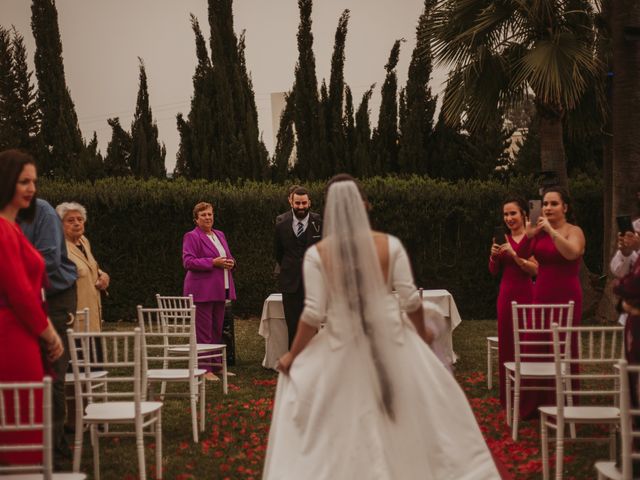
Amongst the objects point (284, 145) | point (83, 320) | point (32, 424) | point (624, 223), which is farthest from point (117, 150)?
point (32, 424)

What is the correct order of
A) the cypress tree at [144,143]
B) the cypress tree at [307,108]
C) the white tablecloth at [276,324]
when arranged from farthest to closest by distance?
the cypress tree at [144,143] < the cypress tree at [307,108] < the white tablecloth at [276,324]

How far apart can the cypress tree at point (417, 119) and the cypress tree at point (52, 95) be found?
8085 mm

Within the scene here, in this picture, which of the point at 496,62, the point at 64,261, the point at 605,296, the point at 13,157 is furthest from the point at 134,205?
the point at 13,157

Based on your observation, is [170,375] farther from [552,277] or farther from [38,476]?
[552,277]

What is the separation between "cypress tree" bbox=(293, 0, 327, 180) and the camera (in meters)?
20.1

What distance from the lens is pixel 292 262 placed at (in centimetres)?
1008

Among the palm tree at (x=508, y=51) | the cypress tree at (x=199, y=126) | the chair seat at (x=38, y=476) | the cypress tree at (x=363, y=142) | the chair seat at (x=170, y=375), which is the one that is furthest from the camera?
the cypress tree at (x=199, y=126)

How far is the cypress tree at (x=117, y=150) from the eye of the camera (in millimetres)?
20688

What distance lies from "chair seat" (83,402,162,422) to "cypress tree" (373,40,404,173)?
574 inches

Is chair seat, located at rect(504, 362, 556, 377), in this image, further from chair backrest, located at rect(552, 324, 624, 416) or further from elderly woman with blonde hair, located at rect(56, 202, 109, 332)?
elderly woman with blonde hair, located at rect(56, 202, 109, 332)

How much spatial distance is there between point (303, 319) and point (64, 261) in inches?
103

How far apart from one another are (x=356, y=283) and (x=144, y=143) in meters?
16.9

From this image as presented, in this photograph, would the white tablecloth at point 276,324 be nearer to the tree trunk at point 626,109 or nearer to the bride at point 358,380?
the tree trunk at point 626,109

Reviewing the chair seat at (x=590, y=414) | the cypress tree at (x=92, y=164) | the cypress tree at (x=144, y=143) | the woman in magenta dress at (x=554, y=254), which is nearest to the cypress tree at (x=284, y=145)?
the cypress tree at (x=144, y=143)
